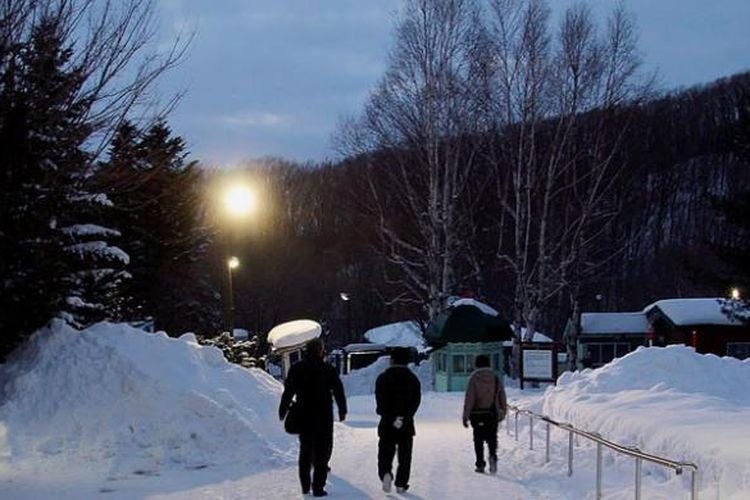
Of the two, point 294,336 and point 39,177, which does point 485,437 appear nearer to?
point 294,336

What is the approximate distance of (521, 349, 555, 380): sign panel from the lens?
29.3 metres

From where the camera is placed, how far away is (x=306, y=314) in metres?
68.1

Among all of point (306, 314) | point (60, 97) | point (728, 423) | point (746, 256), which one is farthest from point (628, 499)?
point (306, 314)

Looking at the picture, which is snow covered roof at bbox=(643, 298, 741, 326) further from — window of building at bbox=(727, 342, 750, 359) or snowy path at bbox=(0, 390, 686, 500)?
snowy path at bbox=(0, 390, 686, 500)

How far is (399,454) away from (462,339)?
22.1 metres

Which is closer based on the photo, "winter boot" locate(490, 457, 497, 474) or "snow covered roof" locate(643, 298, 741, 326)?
"winter boot" locate(490, 457, 497, 474)

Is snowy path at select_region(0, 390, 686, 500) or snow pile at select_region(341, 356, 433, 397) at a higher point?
snowy path at select_region(0, 390, 686, 500)

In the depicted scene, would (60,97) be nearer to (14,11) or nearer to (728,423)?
(14,11)

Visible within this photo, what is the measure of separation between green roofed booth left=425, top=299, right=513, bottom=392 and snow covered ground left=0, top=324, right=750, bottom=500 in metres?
14.6

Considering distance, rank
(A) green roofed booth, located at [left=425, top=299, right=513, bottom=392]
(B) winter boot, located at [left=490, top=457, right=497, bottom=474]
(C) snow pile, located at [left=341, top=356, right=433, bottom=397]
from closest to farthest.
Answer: (B) winter boot, located at [left=490, top=457, right=497, bottom=474], (A) green roofed booth, located at [left=425, top=299, right=513, bottom=392], (C) snow pile, located at [left=341, top=356, right=433, bottom=397]

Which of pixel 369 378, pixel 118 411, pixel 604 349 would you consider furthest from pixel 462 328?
pixel 604 349

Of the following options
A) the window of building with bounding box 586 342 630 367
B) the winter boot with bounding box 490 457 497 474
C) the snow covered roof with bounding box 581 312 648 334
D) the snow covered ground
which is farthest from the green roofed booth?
the window of building with bounding box 586 342 630 367

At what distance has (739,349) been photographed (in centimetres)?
4462

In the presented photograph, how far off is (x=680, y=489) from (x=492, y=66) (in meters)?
27.2
